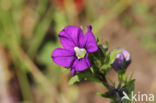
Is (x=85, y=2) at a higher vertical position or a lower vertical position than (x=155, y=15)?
higher

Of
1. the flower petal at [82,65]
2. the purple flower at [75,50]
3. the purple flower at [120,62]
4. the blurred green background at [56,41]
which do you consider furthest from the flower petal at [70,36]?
the blurred green background at [56,41]

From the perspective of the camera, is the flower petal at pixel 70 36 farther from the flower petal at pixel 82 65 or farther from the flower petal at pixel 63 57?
the flower petal at pixel 82 65

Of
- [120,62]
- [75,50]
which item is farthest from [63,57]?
[120,62]

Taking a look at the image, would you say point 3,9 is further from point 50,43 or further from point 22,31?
point 50,43

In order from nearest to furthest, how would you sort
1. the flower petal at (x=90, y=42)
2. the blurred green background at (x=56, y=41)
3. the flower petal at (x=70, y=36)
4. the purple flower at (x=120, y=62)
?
1. the flower petal at (x=90, y=42)
2. the flower petal at (x=70, y=36)
3. the purple flower at (x=120, y=62)
4. the blurred green background at (x=56, y=41)

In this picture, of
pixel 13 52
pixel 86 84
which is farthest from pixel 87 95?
pixel 13 52

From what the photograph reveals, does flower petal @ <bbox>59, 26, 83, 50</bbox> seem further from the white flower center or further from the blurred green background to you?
the blurred green background

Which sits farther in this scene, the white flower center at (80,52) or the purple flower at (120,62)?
the purple flower at (120,62)
